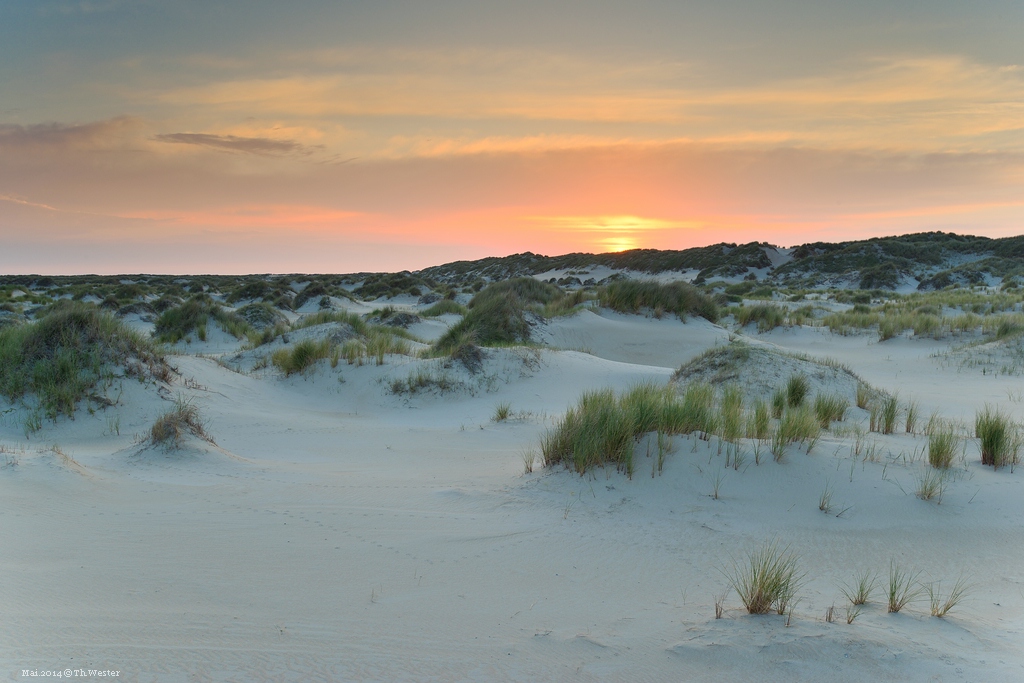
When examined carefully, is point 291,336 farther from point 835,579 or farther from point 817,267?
point 817,267

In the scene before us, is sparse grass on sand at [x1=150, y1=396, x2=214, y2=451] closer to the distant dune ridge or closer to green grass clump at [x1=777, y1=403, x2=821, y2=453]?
the distant dune ridge

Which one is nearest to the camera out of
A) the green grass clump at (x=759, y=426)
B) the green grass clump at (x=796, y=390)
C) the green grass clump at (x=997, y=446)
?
the green grass clump at (x=997, y=446)

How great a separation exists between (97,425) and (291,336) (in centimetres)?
673

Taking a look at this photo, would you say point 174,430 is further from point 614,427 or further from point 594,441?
point 614,427

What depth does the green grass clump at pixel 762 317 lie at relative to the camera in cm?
1844

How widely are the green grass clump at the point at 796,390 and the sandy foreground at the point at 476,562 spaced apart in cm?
179

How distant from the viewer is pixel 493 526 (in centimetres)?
404

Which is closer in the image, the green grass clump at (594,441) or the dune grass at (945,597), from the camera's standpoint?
the dune grass at (945,597)

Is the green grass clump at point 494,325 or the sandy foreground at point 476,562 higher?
the green grass clump at point 494,325

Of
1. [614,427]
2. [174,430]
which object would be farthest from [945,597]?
[174,430]

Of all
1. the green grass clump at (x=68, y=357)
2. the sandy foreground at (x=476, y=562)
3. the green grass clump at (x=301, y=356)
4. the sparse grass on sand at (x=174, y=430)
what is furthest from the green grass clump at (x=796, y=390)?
the green grass clump at (x=68, y=357)

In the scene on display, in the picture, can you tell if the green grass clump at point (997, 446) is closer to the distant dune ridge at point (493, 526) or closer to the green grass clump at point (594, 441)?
the distant dune ridge at point (493, 526)

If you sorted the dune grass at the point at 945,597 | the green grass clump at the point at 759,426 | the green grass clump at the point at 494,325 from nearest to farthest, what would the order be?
the dune grass at the point at 945,597
the green grass clump at the point at 759,426
the green grass clump at the point at 494,325

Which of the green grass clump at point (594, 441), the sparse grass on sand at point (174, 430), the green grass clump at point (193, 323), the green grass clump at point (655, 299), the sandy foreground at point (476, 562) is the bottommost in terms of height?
the sandy foreground at point (476, 562)
